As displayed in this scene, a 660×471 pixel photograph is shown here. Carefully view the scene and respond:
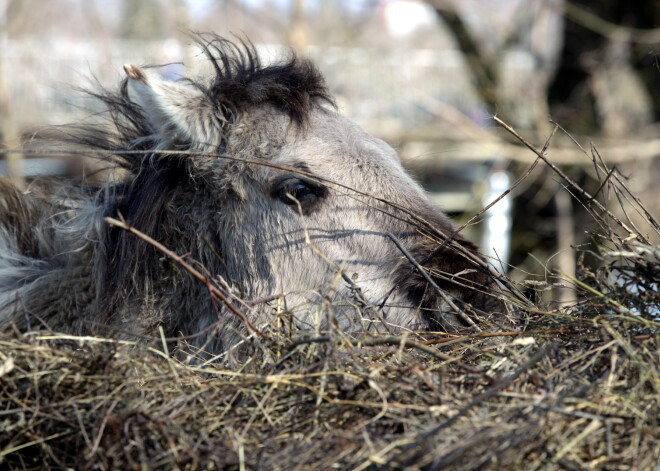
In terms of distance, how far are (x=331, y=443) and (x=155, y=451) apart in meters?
0.48

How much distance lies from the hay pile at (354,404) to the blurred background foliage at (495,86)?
5325 mm

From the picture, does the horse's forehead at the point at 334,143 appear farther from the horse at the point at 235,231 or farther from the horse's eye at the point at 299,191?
the horse's eye at the point at 299,191

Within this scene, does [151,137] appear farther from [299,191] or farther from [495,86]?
[495,86]

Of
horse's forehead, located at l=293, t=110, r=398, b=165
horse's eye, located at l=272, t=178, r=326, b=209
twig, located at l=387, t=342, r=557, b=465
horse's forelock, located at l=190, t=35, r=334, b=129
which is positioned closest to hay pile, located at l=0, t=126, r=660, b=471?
twig, located at l=387, t=342, r=557, b=465

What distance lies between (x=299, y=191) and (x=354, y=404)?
1.49 m

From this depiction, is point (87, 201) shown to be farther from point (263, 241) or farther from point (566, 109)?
point (566, 109)

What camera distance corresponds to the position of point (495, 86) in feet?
31.7

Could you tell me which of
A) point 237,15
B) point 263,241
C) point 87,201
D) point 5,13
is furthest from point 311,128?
point 237,15

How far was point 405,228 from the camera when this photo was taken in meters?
3.19

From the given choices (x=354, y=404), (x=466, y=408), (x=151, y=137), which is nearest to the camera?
(x=466, y=408)

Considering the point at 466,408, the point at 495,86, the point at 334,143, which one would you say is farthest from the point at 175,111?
the point at 495,86

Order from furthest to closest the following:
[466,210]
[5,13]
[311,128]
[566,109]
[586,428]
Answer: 1. [5,13]
2. [566,109]
3. [466,210]
4. [311,128]
5. [586,428]

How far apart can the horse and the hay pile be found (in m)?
0.64

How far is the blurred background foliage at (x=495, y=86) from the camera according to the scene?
8852 millimetres
